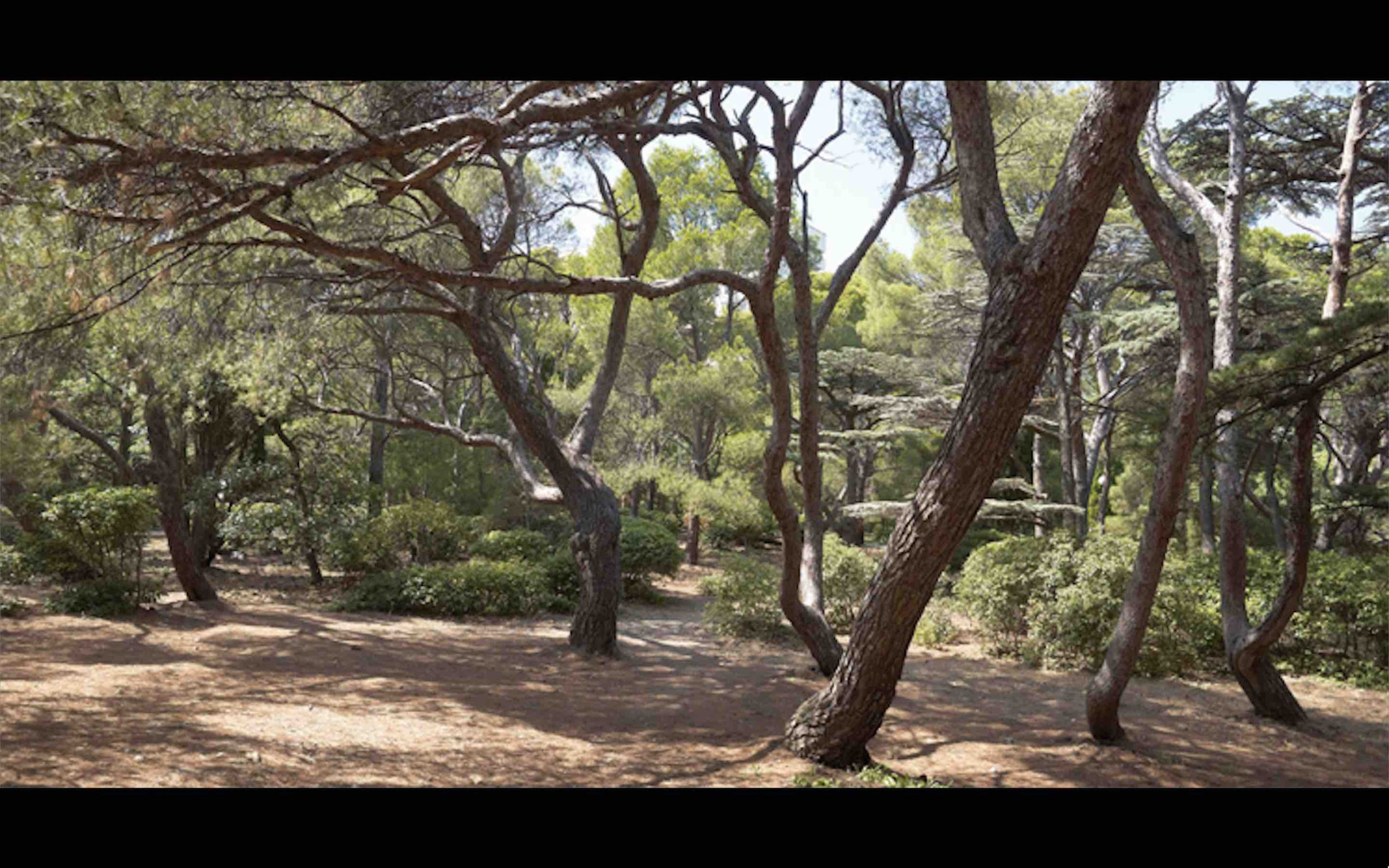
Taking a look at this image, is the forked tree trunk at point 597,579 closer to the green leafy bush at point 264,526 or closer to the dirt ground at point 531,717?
the dirt ground at point 531,717

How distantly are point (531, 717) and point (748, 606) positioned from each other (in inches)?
171

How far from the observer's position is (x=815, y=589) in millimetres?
7754

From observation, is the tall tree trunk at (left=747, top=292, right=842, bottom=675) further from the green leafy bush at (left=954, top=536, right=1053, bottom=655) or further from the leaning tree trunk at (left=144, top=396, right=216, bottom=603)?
the leaning tree trunk at (left=144, top=396, right=216, bottom=603)

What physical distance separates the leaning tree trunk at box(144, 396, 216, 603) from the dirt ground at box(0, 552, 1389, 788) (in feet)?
1.90

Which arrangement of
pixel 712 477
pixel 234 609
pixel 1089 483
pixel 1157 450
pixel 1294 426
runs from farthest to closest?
1. pixel 712 477
2. pixel 1089 483
3. pixel 234 609
4. pixel 1294 426
5. pixel 1157 450

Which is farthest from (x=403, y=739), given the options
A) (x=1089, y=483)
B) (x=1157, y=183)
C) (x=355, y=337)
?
(x=1157, y=183)

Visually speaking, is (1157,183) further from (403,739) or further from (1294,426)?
(403,739)

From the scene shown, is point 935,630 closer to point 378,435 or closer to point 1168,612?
point 1168,612

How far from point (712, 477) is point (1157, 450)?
15.3 m

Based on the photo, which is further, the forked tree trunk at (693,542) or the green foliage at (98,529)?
the forked tree trunk at (693,542)

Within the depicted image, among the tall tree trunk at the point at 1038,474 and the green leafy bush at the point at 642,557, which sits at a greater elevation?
the tall tree trunk at the point at 1038,474

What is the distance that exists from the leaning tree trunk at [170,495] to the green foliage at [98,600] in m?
0.85

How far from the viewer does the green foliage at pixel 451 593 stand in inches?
452

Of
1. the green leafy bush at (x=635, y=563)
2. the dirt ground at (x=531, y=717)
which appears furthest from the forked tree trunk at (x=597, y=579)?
the green leafy bush at (x=635, y=563)
